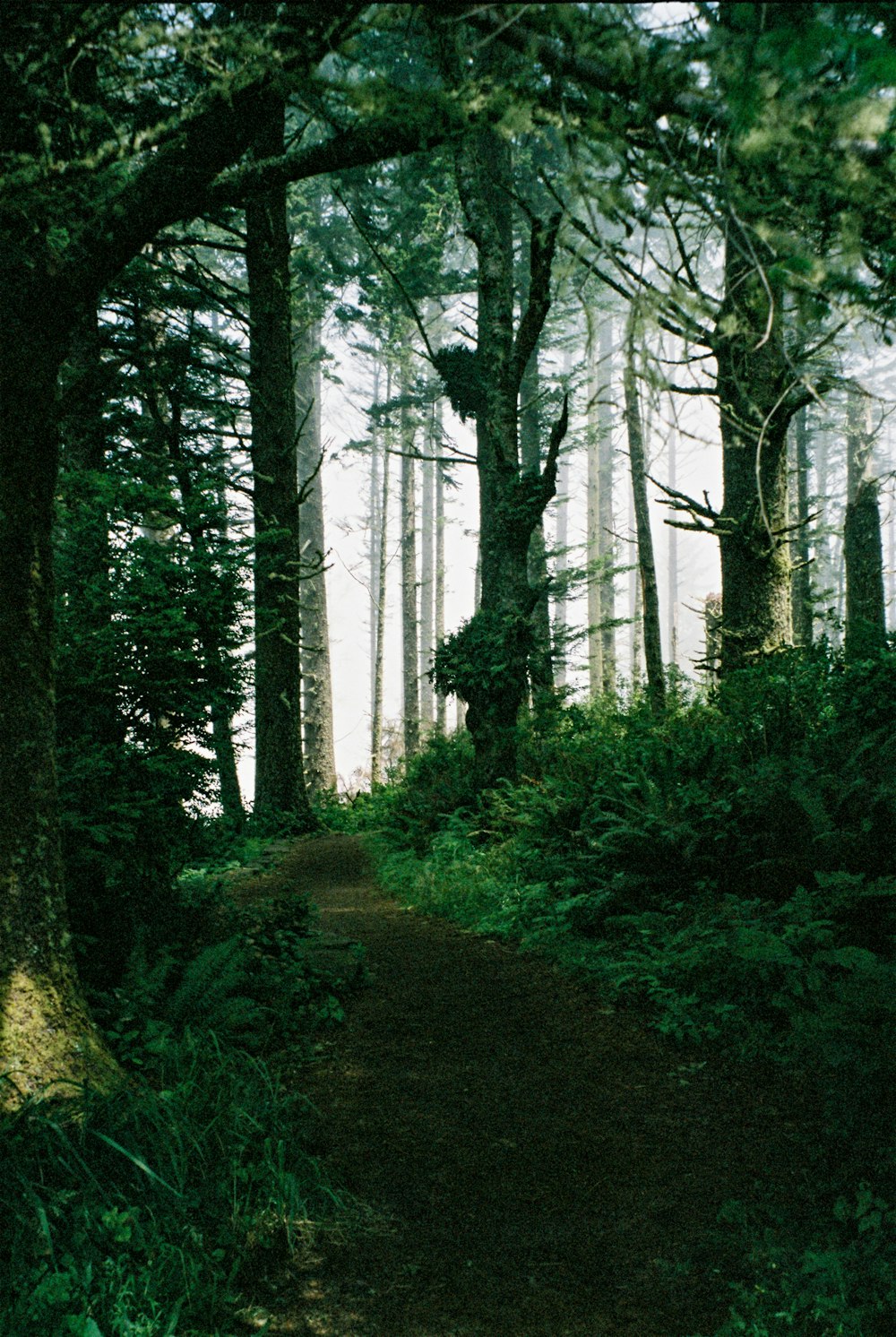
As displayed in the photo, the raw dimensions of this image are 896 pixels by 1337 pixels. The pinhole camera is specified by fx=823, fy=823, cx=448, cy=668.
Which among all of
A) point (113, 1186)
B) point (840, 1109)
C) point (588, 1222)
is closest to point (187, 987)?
point (113, 1186)

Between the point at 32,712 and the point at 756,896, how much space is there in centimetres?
445

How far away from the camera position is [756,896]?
541 centimetres

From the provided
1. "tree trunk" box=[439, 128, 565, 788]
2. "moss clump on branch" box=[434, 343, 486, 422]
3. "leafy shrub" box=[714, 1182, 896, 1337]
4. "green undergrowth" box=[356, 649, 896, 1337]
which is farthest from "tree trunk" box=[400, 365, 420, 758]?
"leafy shrub" box=[714, 1182, 896, 1337]

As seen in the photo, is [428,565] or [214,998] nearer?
[214,998]

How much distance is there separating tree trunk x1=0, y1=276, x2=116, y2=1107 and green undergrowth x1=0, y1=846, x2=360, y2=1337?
1.11 feet

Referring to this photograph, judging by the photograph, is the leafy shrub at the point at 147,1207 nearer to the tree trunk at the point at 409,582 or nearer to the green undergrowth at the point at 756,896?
the green undergrowth at the point at 756,896

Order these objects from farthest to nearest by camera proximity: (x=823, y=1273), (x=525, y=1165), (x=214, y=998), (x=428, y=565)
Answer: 1. (x=428, y=565)
2. (x=214, y=998)
3. (x=525, y=1165)
4. (x=823, y=1273)

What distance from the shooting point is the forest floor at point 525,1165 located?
269cm

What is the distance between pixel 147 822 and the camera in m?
5.11

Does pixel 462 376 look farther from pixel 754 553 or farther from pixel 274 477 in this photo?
pixel 754 553

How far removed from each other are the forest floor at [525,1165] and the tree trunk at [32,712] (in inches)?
49.4

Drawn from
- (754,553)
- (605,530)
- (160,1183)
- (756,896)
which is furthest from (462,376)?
(160,1183)

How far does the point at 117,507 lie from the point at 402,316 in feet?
63.7

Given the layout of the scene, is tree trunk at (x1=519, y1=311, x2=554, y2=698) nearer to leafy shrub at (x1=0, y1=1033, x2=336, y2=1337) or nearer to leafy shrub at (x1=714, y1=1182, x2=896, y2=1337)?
leafy shrub at (x1=0, y1=1033, x2=336, y2=1337)
